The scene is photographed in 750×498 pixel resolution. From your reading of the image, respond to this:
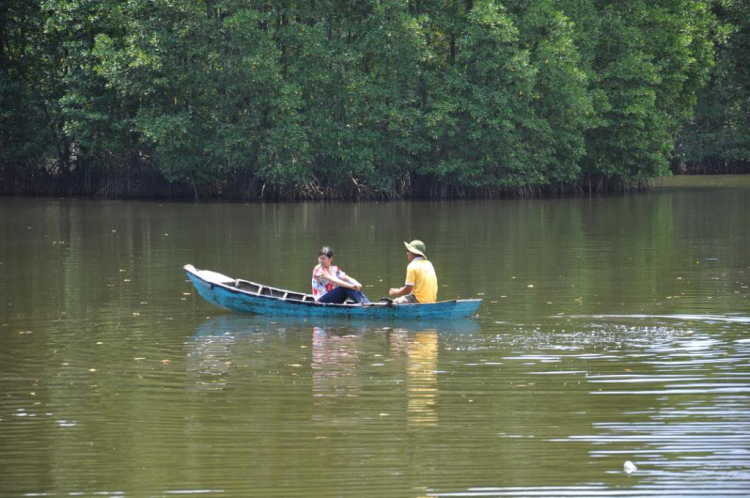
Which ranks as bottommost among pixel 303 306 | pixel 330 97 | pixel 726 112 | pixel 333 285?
pixel 303 306

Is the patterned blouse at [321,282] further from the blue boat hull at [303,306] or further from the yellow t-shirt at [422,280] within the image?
the yellow t-shirt at [422,280]

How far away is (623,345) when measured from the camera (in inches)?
571

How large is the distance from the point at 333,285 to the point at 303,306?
2.64ft

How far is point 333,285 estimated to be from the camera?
17.6 m

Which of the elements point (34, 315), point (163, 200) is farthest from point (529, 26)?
point (34, 315)

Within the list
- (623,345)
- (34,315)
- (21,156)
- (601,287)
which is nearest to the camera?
(623,345)

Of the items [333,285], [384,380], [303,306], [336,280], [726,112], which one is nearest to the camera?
[384,380]

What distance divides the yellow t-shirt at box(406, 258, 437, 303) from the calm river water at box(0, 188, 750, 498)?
27.9 inches

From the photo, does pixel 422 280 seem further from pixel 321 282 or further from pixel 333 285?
pixel 321 282

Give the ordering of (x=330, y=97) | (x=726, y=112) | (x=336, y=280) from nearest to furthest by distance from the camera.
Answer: (x=336, y=280)
(x=330, y=97)
(x=726, y=112)

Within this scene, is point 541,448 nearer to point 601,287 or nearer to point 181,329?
point 181,329

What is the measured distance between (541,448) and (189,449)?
110 inches

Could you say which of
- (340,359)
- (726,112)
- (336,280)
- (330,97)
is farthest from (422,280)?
(726,112)

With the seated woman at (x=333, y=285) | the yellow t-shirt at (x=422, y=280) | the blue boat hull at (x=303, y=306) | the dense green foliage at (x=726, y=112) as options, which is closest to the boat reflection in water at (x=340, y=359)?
the blue boat hull at (x=303, y=306)
